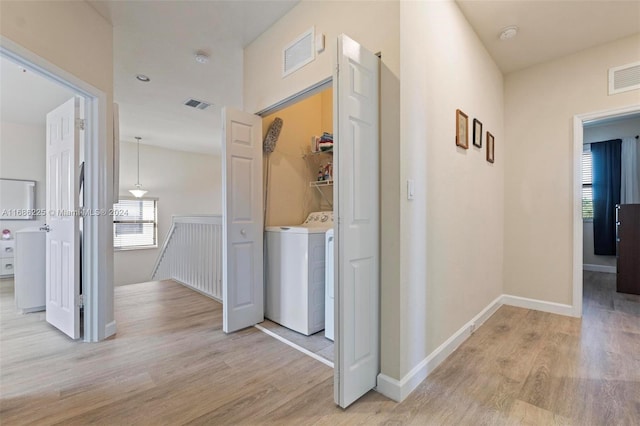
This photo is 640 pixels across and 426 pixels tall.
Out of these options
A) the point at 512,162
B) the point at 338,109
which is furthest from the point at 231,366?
the point at 512,162

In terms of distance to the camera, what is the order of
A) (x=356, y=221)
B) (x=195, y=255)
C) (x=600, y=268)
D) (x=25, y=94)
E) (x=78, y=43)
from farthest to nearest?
(x=600, y=268) → (x=195, y=255) → (x=25, y=94) → (x=78, y=43) → (x=356, y=221)

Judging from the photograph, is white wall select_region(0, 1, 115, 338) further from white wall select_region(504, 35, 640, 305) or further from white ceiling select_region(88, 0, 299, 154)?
white wall select_region(504, 35, 640, 305)

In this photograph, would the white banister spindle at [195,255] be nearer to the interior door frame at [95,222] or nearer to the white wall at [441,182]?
the interior door frame at [95,222]

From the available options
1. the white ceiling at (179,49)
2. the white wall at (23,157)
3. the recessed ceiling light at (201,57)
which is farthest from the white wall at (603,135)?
the white wall at (23,157)

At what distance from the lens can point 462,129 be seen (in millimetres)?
2330

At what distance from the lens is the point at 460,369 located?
1940 mm

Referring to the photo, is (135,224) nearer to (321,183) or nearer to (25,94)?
(25,94)

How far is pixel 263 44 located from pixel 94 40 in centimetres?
138

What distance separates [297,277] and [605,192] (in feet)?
18.9

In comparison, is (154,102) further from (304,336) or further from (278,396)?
(278,396)

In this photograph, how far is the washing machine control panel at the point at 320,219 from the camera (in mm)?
3066

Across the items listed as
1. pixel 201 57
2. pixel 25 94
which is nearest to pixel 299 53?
pixel 201 57

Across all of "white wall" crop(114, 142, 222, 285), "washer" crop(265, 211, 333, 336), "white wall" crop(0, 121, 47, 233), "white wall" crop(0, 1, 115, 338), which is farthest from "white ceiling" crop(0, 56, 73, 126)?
"washer" crop(265, 211, 333, 336)

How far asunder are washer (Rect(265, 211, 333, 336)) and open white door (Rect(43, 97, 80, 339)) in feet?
5.35
